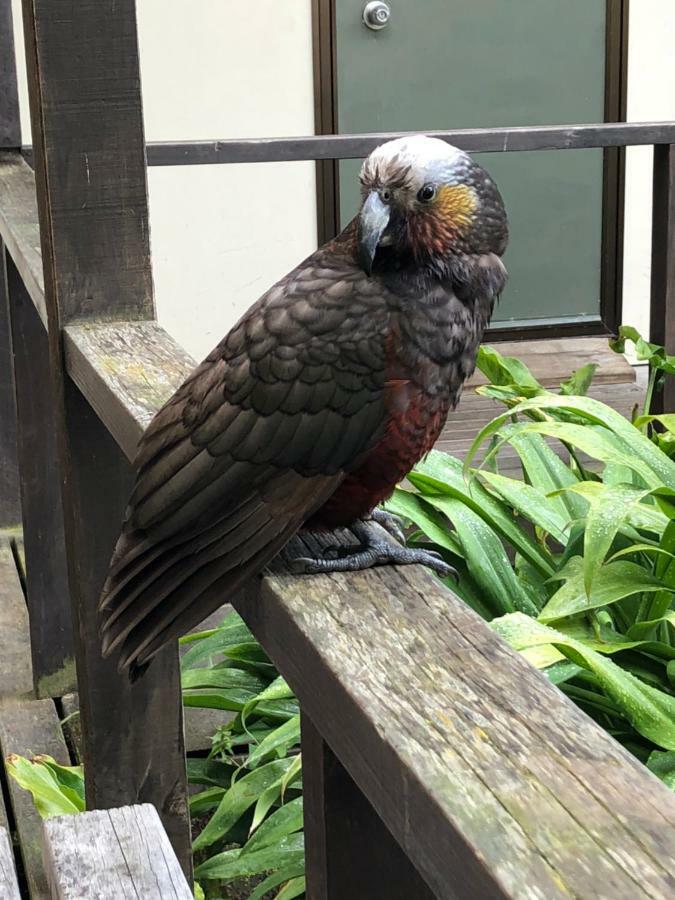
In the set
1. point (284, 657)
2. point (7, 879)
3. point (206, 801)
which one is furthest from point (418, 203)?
point (206, 801)

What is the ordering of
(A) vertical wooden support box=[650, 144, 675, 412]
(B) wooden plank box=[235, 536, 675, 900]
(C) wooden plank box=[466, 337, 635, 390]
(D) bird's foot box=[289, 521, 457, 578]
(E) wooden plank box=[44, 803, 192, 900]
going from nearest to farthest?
(B) wooden plank box=[235, 536, 675, 900], (E) wooden plank box=[44, 803, 192, 900], (D) bird's foot box=[289, 521, 457, 578], (A) vertical wooden support box=[650, 144, 675, 412], (C) wooden plank box=[466, 337, 635, 390]

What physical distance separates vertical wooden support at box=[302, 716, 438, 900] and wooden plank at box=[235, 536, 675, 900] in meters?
0.07

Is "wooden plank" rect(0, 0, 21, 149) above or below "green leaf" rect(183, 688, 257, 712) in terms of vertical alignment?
above

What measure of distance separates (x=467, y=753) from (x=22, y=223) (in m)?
1.82

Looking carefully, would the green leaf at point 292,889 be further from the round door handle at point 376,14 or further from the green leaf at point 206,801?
the round door handle at point 376,14

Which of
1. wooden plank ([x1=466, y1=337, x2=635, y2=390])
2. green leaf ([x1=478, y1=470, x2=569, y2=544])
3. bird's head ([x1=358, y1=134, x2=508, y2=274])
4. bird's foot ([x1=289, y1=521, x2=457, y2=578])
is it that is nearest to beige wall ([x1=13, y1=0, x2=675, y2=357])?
wooden plank ([x1=466, y1=337, x2=635, y2=390])

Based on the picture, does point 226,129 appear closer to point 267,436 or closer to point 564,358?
point 564,358

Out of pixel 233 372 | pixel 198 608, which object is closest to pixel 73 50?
pixel 233 372

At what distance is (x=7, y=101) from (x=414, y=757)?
276 cm

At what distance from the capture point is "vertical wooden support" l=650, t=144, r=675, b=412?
11.6 ft

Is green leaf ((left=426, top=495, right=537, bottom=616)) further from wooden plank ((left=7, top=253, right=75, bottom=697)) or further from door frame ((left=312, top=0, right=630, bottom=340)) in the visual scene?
door frame ((left=312, top=0, right=630, bottom=340))

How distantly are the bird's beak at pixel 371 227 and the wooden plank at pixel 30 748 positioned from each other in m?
1.36

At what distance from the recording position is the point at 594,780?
71cm

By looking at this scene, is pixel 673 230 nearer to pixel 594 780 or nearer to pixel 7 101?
pixel 7 101
